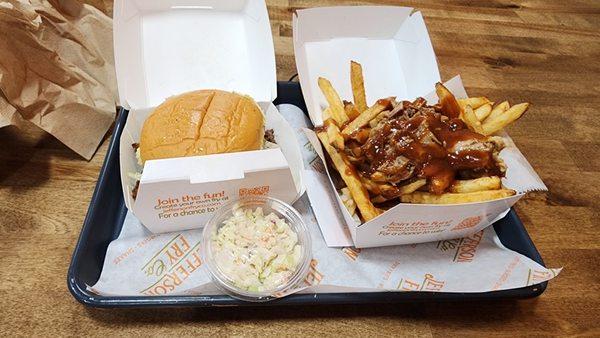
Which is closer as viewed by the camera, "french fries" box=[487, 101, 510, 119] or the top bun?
the top bun

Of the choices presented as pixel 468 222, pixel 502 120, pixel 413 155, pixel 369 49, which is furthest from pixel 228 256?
pixel 369 49

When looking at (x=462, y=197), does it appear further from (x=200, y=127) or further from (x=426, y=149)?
(x=200, y=127)

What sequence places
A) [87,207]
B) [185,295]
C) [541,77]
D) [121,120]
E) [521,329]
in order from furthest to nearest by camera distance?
[541,77] → [121,120] → [87,207] → [521,329] → [185,295]

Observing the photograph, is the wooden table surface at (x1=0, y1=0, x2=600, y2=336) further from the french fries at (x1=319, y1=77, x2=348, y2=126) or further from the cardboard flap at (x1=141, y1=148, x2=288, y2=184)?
the french fries at (x1=319, y1=77, x2=348, y2=126)

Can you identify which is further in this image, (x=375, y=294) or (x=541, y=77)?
(x=541, y=77)

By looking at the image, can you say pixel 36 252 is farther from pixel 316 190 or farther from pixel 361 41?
pixel 361 41

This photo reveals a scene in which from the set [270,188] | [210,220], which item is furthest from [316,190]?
[210,220]

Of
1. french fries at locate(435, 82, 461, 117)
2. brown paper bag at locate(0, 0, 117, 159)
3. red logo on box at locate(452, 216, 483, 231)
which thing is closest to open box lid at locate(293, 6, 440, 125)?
french fries at locate(435, 82, 461, 117)
